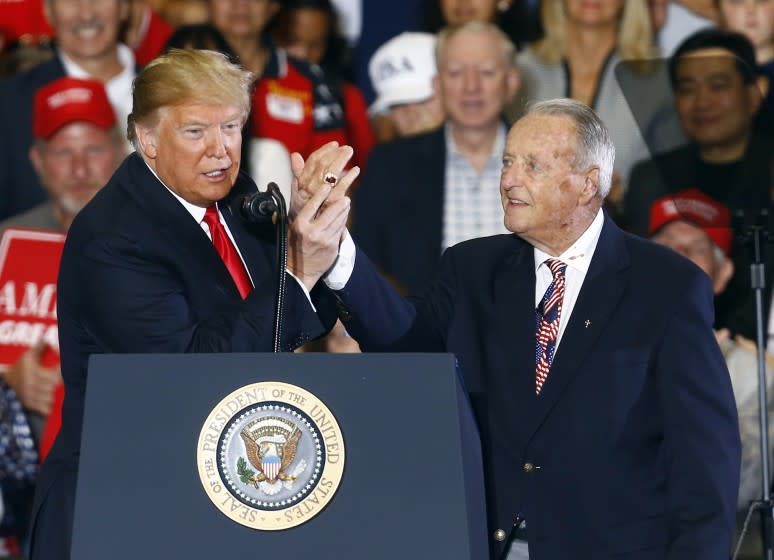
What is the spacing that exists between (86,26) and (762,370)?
2874 millimetres

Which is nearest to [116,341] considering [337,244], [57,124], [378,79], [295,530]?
[337,244]

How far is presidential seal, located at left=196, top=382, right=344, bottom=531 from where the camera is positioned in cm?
210

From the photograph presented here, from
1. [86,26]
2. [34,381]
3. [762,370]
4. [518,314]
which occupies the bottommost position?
[34,381]

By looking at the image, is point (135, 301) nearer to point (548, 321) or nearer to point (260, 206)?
point (260, 206)

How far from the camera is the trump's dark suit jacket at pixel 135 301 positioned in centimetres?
245

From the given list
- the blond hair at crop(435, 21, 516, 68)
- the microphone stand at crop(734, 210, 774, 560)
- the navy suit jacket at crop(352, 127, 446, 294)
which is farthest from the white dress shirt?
the blond hair at crop(435, 21, 516, 68)

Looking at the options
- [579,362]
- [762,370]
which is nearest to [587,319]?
[579,362]

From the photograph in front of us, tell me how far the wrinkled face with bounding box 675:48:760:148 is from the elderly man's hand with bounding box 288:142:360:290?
1.88 metres

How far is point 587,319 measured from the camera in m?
2.70

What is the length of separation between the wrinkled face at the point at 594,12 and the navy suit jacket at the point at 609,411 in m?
2.72

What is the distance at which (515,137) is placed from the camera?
2.79 meters

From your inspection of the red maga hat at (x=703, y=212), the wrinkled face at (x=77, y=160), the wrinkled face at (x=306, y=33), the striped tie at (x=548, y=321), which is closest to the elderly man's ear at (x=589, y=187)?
the striped tie at (x=548, y=321)

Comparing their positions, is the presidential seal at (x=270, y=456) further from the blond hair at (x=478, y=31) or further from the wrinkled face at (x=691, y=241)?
the blond hair at (x=478, y=31)

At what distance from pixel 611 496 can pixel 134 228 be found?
0.99 m
